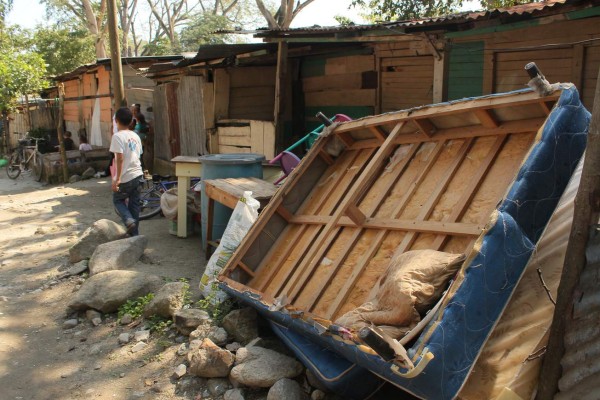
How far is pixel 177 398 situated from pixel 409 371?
2148 millimetres

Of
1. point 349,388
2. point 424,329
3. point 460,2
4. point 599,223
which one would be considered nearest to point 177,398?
point 349,388

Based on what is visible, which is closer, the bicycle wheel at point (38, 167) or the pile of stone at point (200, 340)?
the pile of stone at point (200, 340)

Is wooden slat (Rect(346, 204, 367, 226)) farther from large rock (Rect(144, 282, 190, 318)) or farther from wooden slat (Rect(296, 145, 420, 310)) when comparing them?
large rock (Rect(144, 282, 190, 318))

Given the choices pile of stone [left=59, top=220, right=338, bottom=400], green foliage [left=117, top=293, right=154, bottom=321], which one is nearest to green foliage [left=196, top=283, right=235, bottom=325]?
pile of stone [left=59, top=220, right=338, bottom=400]

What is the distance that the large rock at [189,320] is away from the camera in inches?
192

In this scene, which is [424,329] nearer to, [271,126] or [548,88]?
[548,88]

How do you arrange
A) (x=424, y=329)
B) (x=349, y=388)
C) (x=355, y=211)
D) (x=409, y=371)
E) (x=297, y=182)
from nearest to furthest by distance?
(x=409, y=371)
(x=424, y=329)
(x=349, y=388)
(x=355, y=211)
(x=297, y=182)

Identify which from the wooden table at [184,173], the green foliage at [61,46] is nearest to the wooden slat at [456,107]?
the wooden table at [184,173]

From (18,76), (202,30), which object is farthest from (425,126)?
(202,30)

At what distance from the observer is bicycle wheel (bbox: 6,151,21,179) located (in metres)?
18.1

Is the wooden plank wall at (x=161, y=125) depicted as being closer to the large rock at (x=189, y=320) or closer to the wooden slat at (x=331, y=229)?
the large rock at (x=189, y=320)

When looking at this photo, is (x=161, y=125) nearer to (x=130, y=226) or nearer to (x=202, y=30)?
(x=130, y=226)

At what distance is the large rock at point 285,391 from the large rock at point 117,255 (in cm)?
333

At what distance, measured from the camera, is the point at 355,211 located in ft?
14.4
